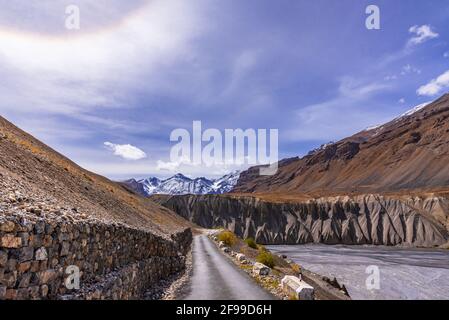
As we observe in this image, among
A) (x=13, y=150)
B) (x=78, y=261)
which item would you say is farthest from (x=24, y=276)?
(x=13, y=150)

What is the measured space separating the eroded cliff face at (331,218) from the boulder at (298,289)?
127 metres

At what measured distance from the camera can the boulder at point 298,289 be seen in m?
15.7

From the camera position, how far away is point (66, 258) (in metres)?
9.34

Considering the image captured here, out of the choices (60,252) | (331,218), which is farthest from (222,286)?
(331,218)

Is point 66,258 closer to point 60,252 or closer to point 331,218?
point 60,252

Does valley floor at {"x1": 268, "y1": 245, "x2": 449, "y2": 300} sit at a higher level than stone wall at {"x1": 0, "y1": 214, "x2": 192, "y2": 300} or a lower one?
lower

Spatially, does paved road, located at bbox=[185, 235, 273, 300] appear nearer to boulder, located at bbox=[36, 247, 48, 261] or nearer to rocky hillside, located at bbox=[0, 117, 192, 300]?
rocky hillside, located at bbox=[0, 117, 192, 300]

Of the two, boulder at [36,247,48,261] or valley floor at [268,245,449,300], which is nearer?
boulder at [36,247,48,261]

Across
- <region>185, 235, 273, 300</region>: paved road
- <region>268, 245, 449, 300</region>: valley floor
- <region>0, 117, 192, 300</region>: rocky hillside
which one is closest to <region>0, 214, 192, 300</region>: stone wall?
<region>0, 117, 192, 300</region>: rocky hillside

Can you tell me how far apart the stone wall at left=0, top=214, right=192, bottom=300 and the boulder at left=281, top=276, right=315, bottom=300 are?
245 inches

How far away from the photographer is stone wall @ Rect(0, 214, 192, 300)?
7.24 metres

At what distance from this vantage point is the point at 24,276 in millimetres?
7535

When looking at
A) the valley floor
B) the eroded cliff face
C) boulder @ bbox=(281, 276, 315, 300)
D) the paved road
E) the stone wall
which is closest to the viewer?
the stone wall
